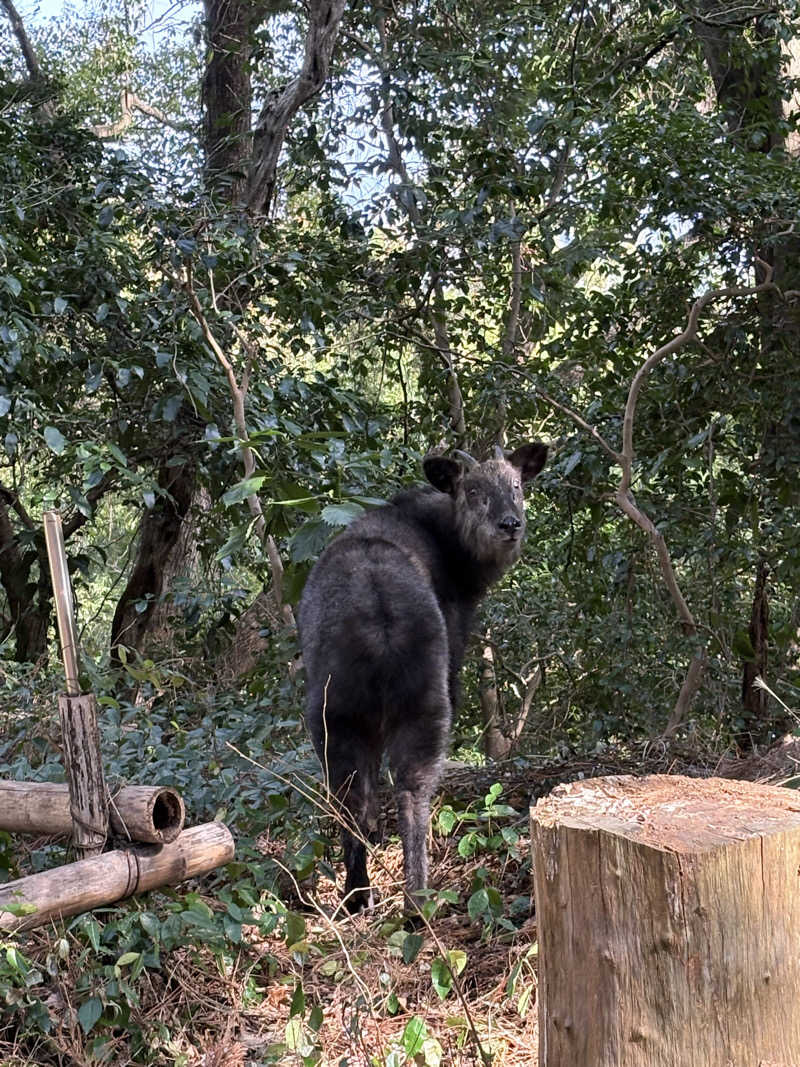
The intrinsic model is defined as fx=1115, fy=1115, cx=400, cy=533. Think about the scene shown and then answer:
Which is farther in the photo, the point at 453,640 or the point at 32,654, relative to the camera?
the point at 32,654

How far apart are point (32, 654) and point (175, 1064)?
5668 millimetres

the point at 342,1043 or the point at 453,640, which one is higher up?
the point at 453,640

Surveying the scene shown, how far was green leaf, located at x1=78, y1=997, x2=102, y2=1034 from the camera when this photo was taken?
3353 millimetres

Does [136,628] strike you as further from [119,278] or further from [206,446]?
[119,278]

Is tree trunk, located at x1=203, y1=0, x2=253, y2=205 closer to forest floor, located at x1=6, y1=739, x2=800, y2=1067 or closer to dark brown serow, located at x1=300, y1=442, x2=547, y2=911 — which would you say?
dark brown serow, located at x1=300, y1=442, x2=547, y2=911

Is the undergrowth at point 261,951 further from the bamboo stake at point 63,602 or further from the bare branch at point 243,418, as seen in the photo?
the bare branch at point 243,418

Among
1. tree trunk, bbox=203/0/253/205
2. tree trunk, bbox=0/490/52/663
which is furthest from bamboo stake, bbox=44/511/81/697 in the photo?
tree trunk, bbox=203/0/253/205

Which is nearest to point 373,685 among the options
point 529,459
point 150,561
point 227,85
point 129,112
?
point 529,459

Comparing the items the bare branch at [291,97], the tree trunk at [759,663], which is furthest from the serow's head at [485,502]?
the bare branch at [291,97]

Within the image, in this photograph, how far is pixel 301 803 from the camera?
480 cm

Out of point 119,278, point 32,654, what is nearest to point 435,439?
point 119,278

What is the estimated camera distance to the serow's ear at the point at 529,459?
247 inches

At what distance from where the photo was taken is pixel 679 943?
7.87 feet

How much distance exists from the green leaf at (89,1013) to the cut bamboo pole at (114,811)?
1.70 feet
